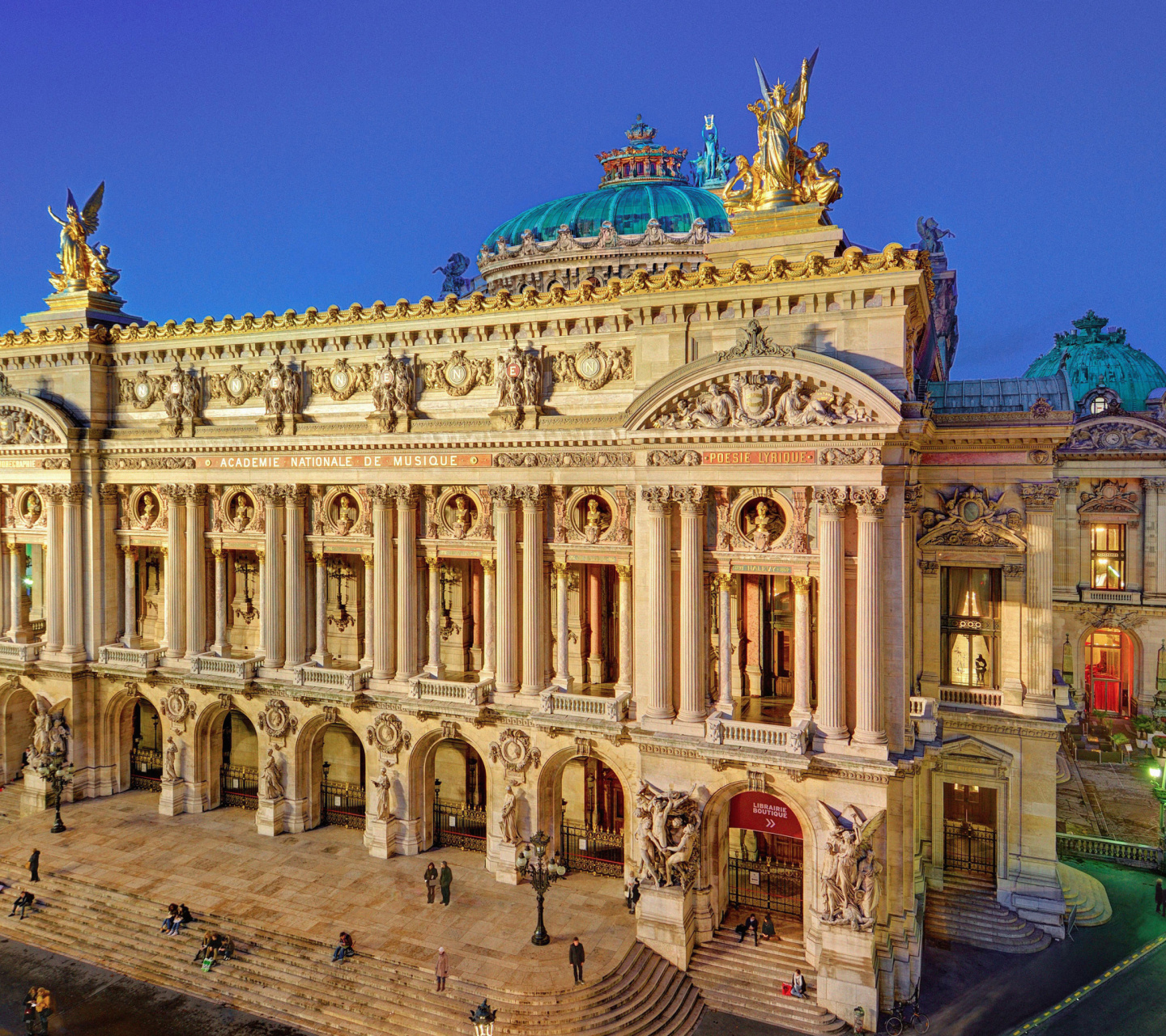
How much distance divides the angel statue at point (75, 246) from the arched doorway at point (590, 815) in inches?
1164

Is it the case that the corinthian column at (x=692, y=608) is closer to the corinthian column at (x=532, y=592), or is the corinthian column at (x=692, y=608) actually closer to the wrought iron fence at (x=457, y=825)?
the corinthian column at (x=532, y=592)

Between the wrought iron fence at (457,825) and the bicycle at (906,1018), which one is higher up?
the wrought iron fence at (457,825)

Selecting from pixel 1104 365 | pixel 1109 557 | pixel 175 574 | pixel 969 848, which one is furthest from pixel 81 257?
pixel 1104 365

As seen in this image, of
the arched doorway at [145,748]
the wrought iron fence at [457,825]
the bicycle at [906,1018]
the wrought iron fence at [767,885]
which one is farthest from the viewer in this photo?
the arched doorway at [145,748]

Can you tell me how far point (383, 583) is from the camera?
30781 mm

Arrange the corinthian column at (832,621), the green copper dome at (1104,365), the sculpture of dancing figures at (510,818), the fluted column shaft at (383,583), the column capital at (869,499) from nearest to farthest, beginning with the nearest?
1. the column capital at (869,499)
2. the corinthian column at (832,621)
3. the sculpture of dancing figures at (510,818)
4. the fluted column shaft at (383,583)
5. the green copper dome at (1104,365)

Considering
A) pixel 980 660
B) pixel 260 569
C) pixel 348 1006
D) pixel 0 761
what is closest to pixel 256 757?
pixel 260 569

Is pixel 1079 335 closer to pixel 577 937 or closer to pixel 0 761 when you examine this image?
pixel 577 937

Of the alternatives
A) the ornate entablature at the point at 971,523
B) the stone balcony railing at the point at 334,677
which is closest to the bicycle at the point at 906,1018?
the ornate entablature at the point at 971,523

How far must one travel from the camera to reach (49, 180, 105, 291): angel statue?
36.1 metres

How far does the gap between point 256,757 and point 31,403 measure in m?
17.8

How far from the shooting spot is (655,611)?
2575cm

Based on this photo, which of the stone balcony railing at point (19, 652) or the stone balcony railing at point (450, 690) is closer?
the stone balcony railing at point (450, 690)

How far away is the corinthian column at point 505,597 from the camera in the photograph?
1135 inches
